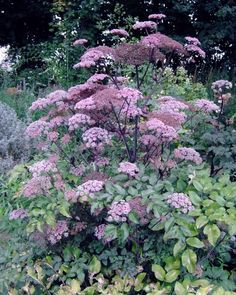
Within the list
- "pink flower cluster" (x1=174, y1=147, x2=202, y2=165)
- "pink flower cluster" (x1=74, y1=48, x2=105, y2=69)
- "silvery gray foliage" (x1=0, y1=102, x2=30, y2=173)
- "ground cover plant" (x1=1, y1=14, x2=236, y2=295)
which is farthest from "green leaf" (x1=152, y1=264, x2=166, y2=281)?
"silvery gray foliage" (x1=0, y1=102, x2=30, y2=173)

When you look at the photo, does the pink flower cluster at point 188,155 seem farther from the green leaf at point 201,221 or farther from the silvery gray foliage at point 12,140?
the silvery gray foliage at point 12,140

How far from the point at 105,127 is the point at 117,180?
0.42 m

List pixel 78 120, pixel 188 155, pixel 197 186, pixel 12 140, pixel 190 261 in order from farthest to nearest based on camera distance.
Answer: pixel 12 140 → pixel 188 155 → pixel 78 120 → pixel 197 186 → pixel 190 261

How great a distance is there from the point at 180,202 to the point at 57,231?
681mm

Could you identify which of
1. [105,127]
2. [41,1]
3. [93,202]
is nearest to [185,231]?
[93,202]

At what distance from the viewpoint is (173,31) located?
9.62 meters

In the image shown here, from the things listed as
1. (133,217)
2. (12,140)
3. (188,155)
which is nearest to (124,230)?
A: (133,217)

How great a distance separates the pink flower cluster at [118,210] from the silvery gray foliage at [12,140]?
2.87 m

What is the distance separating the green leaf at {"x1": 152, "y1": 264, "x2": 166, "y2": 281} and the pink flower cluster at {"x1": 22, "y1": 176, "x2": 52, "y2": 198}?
0.70m

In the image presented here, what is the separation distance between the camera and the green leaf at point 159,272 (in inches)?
93.1

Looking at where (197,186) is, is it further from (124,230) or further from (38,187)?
(38,187)

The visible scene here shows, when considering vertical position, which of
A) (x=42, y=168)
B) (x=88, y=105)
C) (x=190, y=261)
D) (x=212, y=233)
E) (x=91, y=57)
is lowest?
(x=190, y=261)

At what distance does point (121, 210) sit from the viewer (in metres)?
2.17

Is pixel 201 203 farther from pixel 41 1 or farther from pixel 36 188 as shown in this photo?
pixel 41 1
